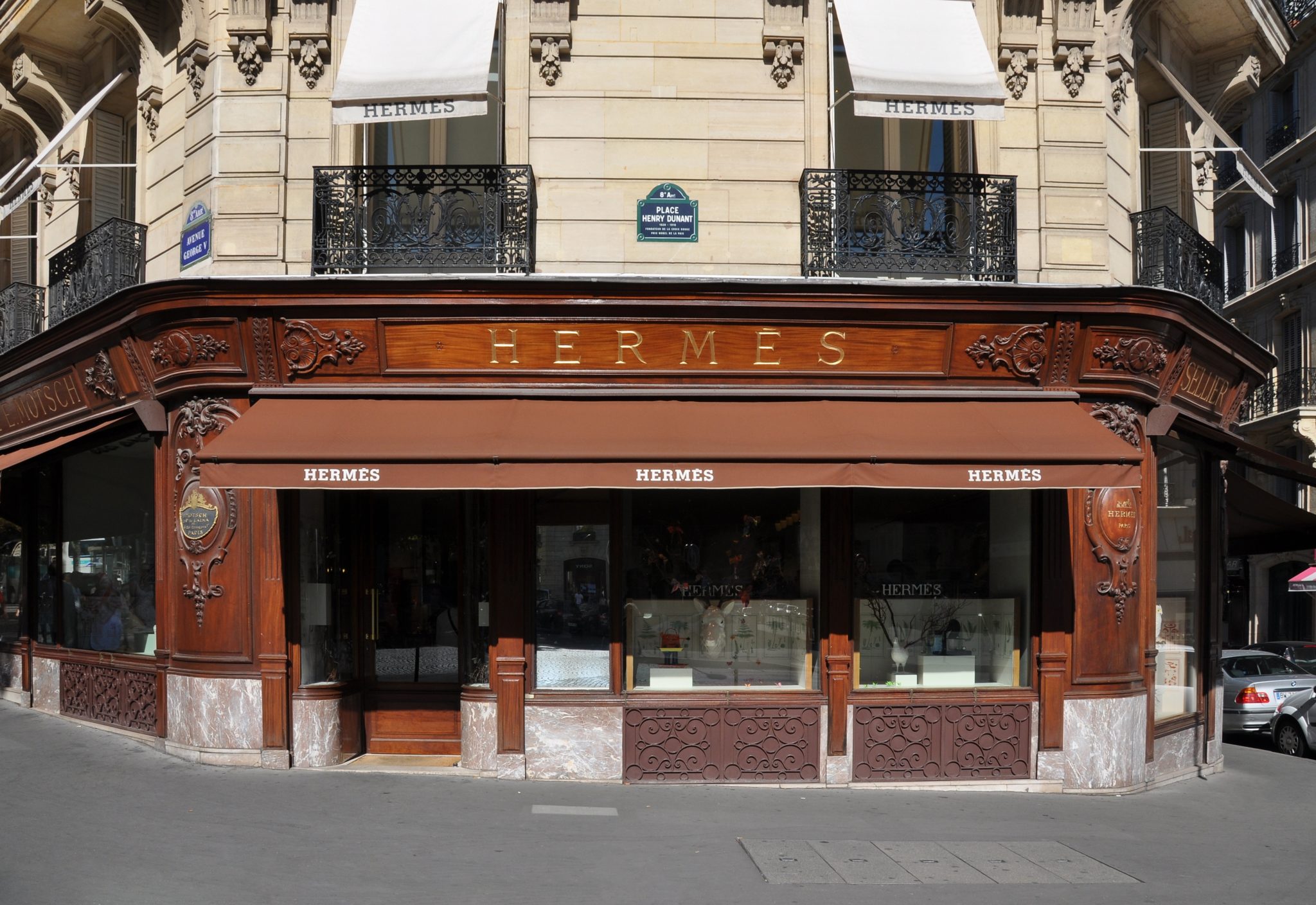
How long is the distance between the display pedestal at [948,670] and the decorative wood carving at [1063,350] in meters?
2.55

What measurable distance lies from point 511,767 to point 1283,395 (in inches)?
1203

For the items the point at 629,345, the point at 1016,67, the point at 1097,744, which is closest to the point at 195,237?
the point at 629,345

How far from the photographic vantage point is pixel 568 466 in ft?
32.7

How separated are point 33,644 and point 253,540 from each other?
5.64 metres

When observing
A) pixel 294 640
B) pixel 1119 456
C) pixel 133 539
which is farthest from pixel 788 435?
pixel 133 539

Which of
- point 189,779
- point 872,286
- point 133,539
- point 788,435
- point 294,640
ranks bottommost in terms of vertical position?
point 189,779

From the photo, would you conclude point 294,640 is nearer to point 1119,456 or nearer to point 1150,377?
point 1119,456

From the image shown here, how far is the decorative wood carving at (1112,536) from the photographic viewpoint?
36.6 ft

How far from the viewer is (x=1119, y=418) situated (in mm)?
11172

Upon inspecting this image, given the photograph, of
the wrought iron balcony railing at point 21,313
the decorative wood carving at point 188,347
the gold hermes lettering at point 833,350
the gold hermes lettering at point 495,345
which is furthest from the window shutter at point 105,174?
the gold hermes lettering at point 833,350

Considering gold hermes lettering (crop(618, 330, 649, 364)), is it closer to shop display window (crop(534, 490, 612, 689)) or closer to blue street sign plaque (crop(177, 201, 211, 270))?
shop display window (crop(534, 490, 612, 689))

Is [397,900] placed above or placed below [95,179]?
below

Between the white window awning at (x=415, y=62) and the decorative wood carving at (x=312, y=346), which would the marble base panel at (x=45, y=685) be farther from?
the white window awning at (x=415, y=62)

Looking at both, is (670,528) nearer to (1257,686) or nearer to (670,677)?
(670,677)
